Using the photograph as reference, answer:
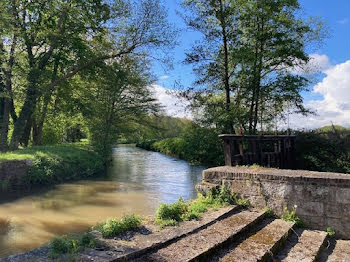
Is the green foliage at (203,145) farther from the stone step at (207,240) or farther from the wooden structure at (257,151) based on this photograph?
the stone step at (207,240)

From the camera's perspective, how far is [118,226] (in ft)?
13.6

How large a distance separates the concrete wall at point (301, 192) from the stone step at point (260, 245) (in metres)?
0.46

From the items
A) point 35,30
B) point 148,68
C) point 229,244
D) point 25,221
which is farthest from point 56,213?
point 148,68

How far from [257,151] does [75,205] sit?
17.6ft

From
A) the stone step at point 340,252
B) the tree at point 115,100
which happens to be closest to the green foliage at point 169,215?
the stone step at point 340,252

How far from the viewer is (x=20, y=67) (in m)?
15.7

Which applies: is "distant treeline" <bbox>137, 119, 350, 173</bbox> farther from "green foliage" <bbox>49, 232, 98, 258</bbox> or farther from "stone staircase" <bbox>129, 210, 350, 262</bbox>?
"green foliage" <bbox>49, 232, 98, 258</bbox>

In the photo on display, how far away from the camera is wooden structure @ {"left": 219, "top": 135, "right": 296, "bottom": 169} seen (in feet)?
22.0

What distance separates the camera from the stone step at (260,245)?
3657mm

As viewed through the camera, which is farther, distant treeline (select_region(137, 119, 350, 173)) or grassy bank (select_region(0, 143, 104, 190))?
distant treeline (select_region(137, 119, 350, 173))

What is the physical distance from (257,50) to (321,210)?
10582mm

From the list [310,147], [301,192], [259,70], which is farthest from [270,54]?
[301,192]

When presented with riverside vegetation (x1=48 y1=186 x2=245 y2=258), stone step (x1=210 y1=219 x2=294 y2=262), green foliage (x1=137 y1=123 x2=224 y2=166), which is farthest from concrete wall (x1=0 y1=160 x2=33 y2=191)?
stone step (x1=210 y1=219 x2=294 y2=262)

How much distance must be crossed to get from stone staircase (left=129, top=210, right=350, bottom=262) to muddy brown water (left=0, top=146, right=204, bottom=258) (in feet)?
10.7
